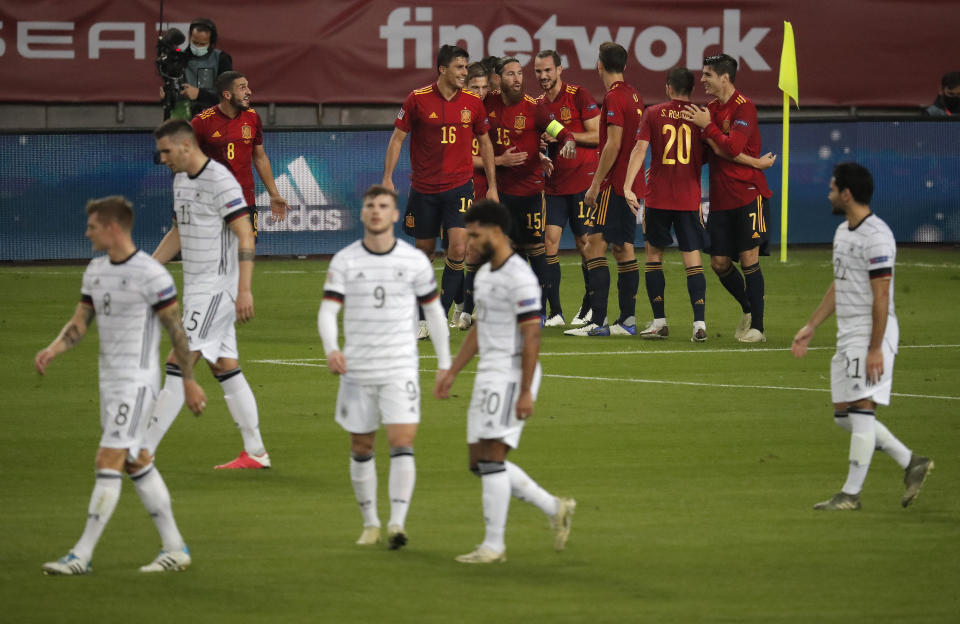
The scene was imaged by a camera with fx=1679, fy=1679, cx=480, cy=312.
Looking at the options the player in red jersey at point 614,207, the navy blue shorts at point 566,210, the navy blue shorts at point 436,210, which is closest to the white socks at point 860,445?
the player in red jersey at point 614,207

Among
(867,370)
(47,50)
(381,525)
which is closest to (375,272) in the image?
(381,525)

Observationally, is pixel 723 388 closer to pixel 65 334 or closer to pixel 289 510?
pixel 289 510

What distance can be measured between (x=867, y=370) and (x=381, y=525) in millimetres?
2591

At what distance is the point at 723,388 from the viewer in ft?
42.9

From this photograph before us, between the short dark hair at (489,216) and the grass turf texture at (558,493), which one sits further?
the short dark hair at (489,216)

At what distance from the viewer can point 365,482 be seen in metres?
7.93

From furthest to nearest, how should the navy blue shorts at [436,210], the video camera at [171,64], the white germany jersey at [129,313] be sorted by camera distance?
the video camera at [171,64], the navy blue shorts at [436,210], the white germany jersey at [129,313]

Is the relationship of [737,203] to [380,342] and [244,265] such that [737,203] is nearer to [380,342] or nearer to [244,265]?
[244,265]

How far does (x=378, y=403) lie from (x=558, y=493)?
168 cm

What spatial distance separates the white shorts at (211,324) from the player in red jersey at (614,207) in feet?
22.2

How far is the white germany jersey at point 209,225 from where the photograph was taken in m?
9.95

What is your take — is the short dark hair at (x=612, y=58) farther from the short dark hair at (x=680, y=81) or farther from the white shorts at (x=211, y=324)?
the white shorts at (x=211, y=324)

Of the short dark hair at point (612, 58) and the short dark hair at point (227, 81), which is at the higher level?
the short dark hair at point (612, 58)

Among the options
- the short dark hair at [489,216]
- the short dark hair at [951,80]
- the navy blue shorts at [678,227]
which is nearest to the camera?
the short dark hair at [489,216]
